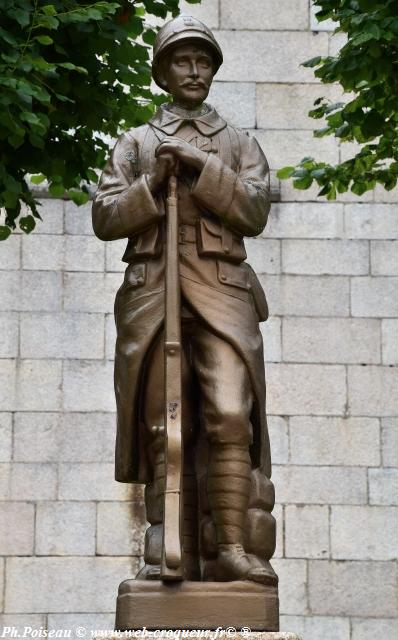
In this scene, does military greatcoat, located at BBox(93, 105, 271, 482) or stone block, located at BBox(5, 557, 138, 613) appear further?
stone block, located at BBox(5, 557, 138, 613)

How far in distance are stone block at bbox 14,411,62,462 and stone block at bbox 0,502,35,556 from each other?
359 millimetres

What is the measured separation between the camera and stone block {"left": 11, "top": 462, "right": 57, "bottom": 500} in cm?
1378

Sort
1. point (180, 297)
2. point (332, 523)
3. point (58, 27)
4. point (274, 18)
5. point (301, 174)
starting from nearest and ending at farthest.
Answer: point (180, 297) < point (58, 27) < point (301, 174) < point (332, 523) < point (274, 18)

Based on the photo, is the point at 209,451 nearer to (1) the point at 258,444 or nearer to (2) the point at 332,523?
(1) the point at 258,444

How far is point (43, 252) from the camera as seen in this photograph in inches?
562

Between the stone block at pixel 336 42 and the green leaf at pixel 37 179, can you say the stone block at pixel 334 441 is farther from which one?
the stone block at pixel 336 42

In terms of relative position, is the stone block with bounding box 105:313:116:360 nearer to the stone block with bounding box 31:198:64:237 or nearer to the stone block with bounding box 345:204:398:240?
the stone block with bounding box 31:198:64:237

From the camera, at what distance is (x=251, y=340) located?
922 cm

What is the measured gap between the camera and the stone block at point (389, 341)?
46.4 feet

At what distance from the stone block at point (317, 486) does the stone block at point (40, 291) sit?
211 cm

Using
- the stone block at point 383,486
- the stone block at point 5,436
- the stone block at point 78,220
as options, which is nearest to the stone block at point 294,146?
the stone block at point 78,220

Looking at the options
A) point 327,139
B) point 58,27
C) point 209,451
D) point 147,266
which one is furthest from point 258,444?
A: point 327,139

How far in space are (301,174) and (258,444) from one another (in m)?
4.00

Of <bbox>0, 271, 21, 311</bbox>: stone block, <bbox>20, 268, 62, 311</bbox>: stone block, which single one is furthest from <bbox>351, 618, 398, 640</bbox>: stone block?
<bbox>0, 271, 21, 311</bbox>: stone block
